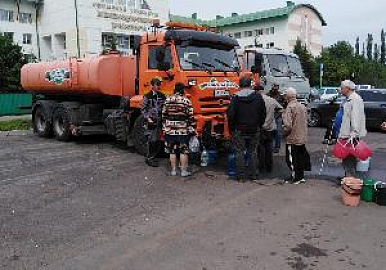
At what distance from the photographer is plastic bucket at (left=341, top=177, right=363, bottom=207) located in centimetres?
652

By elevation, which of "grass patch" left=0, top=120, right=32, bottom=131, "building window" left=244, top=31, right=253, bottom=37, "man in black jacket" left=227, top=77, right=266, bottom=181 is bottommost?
"grass patch" left=0, top=120, right=32, bottom=131

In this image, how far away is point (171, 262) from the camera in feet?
15.1

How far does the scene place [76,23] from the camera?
41031 mm

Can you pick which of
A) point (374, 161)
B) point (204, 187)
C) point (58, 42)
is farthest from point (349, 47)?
point (204, 187)

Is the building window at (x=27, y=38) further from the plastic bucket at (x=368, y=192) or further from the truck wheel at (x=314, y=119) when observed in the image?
the plastic bucket at (x=368, y=192)

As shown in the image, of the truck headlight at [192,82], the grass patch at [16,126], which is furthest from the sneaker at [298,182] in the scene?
the grass patch at [16,126]

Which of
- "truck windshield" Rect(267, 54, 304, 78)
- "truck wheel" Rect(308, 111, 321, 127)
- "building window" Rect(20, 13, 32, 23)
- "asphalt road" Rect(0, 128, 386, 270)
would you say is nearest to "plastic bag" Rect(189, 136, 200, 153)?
"asphalt road" Rect(0, 128, 386, 270)

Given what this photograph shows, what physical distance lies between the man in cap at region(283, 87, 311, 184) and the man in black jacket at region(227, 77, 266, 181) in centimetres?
51

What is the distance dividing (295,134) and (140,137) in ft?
14.1

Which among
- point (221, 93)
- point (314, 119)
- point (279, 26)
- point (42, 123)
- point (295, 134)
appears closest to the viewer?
point (295, 134)

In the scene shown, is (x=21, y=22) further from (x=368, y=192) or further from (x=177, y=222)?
(x=368, y=192)

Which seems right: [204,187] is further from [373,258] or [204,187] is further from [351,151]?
[373,258]

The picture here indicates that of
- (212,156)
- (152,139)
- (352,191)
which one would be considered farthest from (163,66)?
(352,191)

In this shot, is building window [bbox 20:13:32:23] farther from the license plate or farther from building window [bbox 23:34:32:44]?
the license plate
